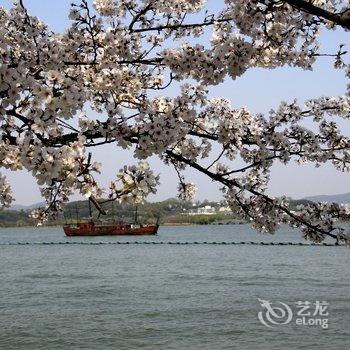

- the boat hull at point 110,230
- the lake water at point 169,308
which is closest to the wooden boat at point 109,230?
the boat hull at point 110,230

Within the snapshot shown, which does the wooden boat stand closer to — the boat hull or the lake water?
the boat hull

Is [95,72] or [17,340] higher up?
[95,72]

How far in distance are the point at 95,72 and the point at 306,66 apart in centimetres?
327

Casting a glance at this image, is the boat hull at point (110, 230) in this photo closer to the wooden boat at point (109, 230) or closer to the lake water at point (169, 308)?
the wooden boat at point (109, 230)

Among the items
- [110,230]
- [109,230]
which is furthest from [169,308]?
[109,230]

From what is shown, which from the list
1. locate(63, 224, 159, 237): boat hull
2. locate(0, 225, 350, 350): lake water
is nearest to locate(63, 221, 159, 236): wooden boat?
locate(63, 224, 159, 237): boat hull

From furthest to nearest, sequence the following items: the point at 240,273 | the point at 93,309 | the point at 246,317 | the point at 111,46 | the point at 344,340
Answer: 1. the point at 240,273
2. the point at 93,309
3. the point at 246,317
4. the point at 344,340
5. the point at 111,46

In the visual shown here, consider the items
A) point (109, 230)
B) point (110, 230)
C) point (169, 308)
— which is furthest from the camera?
point (109, 230)

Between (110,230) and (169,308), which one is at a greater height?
(110,230)

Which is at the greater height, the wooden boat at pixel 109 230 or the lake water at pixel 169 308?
the wooden boat at pixel 109 230

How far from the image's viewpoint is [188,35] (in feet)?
29.3

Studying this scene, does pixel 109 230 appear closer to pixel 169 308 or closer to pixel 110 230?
pixel 110 230

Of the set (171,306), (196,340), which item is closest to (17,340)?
(196,340)

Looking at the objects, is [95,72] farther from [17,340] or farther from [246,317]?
[246,317]
